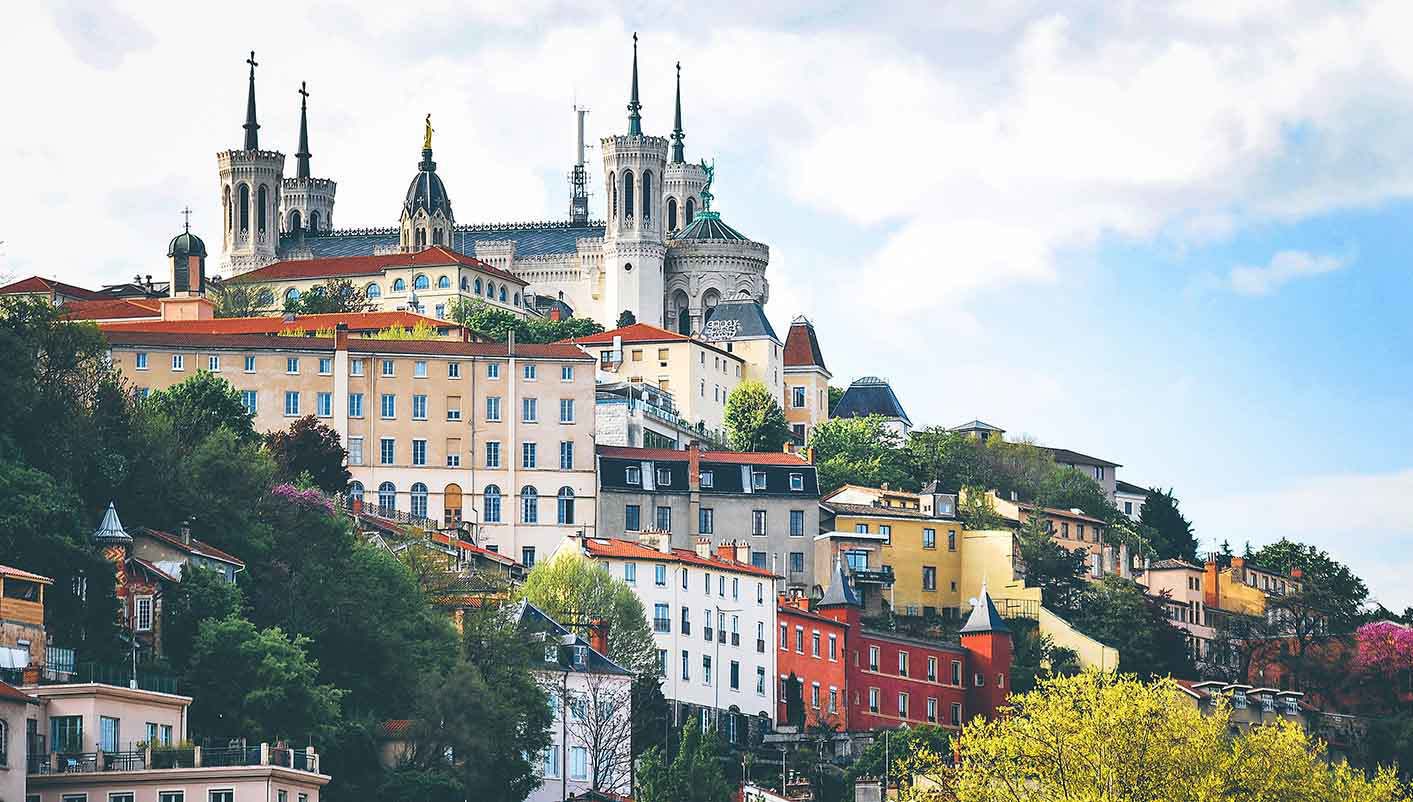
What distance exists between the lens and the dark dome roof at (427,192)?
178 m

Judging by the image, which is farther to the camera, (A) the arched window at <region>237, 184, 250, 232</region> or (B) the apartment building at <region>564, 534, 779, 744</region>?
(A) the arched window at <region>237, 184, 250, 232</region>

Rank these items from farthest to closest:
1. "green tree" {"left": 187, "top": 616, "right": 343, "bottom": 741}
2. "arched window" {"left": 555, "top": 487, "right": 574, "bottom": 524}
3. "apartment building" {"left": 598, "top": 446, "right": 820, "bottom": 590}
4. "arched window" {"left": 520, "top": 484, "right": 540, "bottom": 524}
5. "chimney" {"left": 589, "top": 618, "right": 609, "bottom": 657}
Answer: "apartment building" {"left": 598, "top": 446, "right": 820, "bottom": 590}, "arched window" {"left": 520, "top": 484, "right": 540, "bottom": 524}, "arched window" {"left": 555, "top": 487, "right": 574, "bottom": 524}, "chimney" {"left": 589, "top": 618, "right": 609, "bottom": 657}, "green tree" {"left": 187, "top": 616, "right": 343, "bottom": 741}

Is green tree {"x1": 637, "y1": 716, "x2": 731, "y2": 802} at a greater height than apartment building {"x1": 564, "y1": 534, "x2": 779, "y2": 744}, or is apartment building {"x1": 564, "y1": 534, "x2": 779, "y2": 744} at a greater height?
apartment building {"x1": 564, "y1": 534, "x2": 779, "y2": 744}

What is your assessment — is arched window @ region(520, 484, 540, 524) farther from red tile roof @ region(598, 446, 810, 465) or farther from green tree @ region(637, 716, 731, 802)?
green tree @ region(637, 716, 731, 802)

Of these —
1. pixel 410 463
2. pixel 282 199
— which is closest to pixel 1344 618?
pixel 410 463

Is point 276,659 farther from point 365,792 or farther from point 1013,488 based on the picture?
point 1013,488

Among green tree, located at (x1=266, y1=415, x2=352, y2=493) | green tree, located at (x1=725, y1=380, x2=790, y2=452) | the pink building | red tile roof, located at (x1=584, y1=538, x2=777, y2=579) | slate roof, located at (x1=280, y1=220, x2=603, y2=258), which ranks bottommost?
the pink building

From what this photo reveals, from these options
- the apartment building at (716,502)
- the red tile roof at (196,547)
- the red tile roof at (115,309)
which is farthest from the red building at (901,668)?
the red tile roof at (115,309)

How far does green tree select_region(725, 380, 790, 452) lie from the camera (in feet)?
454

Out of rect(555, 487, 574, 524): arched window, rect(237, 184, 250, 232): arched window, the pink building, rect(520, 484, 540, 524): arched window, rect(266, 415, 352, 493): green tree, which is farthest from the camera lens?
rect(237, 184, 250, 232): arched window

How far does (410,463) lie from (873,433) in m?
41.9

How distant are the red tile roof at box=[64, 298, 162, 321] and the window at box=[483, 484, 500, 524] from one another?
3020 centimetres

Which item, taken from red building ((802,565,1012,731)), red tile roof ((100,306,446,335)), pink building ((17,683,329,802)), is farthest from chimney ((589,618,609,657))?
red tile roof ((100,306,446,335))

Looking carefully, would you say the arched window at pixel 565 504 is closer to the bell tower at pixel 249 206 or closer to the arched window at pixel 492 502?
the arched window at pixel 492 502
